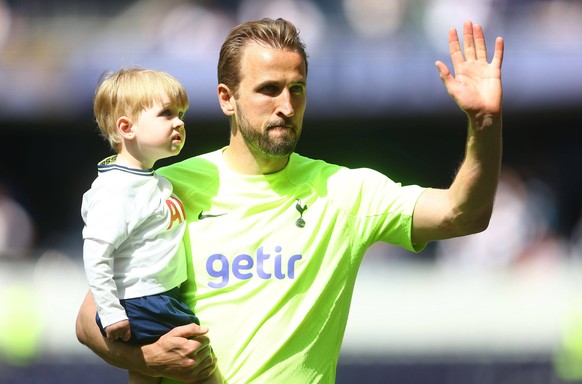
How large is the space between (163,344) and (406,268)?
8.55 meters

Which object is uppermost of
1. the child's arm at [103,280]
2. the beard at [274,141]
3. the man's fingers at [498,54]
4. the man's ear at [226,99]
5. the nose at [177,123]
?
the man's fingers at [498,54]

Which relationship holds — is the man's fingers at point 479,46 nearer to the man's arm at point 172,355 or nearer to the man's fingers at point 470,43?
the man's fingers at point 470,43

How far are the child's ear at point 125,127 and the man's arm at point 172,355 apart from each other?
62cm

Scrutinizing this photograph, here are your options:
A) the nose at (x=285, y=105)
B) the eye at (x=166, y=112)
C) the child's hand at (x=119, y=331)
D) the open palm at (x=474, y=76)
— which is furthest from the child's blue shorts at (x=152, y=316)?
the open palm at (x=474, y=76)

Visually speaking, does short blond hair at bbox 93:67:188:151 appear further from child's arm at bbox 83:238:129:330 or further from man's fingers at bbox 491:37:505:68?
man's fingers at bbox 491:37:505:68

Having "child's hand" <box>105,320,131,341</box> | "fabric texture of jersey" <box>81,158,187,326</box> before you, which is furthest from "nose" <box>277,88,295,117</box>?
"child's hand" <box>105,320,131,341</box>

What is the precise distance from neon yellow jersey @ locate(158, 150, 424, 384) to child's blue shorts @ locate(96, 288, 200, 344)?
125mm

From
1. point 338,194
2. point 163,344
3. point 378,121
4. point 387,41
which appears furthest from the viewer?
point 378,121

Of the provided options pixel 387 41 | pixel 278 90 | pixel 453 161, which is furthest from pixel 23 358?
pixel 278 90

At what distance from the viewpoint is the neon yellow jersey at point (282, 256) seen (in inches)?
145

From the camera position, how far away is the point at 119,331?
3.57m

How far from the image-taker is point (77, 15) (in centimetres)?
1457

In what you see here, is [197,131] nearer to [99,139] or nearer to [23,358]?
[99,139]

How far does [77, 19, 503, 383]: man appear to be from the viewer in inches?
142
